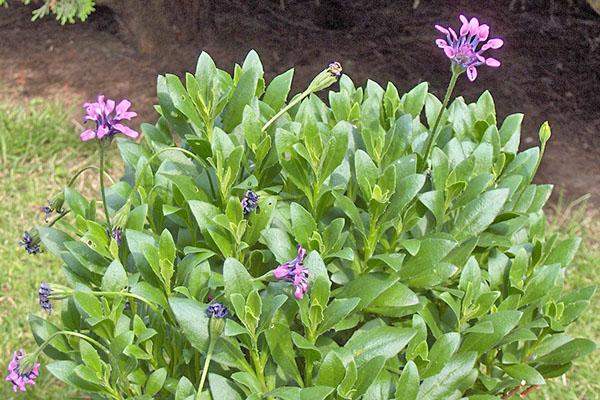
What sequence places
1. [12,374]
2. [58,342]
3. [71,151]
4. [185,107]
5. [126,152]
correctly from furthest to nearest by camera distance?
[71,151] < [126,152] < [185,107] < [58,342] < [12,374]

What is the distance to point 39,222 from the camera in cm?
376

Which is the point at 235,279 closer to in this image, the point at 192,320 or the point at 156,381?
the point at 192,320

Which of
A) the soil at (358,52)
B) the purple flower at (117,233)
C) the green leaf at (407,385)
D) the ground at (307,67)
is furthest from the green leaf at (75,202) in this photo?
the soil at (358,52)

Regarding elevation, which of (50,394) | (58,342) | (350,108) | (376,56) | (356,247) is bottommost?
(50,394)

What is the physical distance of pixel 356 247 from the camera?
5.64 feet

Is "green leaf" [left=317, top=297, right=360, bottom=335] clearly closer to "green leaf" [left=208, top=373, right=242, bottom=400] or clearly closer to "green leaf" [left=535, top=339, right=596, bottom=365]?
"green leaf" [left=208, top=373, right=242, bottom=400]

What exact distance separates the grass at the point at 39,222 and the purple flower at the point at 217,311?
1.40m

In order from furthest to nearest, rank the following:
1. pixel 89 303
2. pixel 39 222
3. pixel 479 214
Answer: pixel 39 222 → pixel 479 214 → pixel 89 303

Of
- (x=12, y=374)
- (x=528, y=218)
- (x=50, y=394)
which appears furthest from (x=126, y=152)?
(x=50, y=394)

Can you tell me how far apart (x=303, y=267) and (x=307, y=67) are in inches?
128

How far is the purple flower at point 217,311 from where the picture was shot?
1.47 metres

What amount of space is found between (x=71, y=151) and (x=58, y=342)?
8.61 feet

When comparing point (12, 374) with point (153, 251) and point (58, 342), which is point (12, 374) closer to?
point (58, 342)

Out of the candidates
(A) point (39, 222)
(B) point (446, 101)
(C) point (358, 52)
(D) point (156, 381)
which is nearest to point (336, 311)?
(D) point (156, 381)
